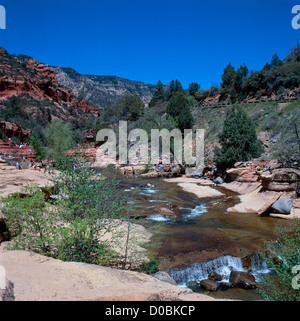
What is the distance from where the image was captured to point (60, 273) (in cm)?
386

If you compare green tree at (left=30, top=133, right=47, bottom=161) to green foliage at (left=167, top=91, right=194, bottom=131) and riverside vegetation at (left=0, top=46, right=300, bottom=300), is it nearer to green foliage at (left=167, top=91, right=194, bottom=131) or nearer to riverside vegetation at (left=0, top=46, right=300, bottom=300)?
riverside vegetation at (left=0, top=46, right=300, bottom=300)

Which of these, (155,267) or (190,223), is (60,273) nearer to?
(155,267)

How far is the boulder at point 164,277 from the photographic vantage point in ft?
18.2

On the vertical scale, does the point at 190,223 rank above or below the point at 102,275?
below

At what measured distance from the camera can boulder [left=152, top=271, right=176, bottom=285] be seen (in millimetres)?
5539

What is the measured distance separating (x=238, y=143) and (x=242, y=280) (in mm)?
16458

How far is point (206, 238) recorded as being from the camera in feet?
27.2

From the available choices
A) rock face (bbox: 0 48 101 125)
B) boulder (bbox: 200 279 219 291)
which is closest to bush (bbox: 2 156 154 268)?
boulder (bbox: 200 279 219 291)

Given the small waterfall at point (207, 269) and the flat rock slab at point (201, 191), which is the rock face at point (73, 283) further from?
the flat rock slab at point (201, 191)

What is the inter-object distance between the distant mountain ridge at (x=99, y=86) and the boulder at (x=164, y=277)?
356 feet

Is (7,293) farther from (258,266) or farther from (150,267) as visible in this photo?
(258,266)

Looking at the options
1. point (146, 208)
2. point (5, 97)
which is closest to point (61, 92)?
point (5, 97)

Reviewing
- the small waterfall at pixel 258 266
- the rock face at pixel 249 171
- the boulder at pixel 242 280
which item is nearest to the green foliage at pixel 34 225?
the boulder at pixel 242 280

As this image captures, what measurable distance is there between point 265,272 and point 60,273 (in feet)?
18.5
